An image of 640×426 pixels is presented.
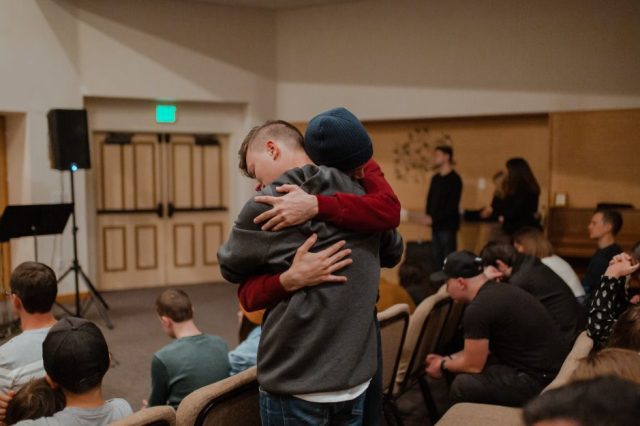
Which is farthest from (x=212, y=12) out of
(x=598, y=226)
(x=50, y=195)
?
(x=598, y=226)

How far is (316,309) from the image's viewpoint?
1.30 m

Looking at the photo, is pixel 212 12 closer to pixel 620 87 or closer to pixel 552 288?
pixel 620 87

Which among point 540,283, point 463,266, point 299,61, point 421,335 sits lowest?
point 421,335

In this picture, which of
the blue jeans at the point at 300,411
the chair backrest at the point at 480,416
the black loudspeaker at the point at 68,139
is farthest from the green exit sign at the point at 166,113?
the blue jeans at the point at 300,411

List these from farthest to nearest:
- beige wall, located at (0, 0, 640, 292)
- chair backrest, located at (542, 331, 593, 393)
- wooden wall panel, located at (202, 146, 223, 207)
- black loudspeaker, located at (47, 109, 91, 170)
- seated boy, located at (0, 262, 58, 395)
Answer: wooden wall panel, located at (202, 146, 223, 207) < beige wall, located at (0, 0, 640, 292) < black loudspeaker, located at (47, 109, 91, 170) < seated boy, located at (0, 262, 58, 395) < chair backrest, located at (542, 331, 593, 393)

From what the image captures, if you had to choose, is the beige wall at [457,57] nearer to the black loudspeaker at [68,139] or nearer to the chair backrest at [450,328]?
the black loudspeaker at [68,139]

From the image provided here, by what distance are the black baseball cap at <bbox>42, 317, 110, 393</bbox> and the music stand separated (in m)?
3.38

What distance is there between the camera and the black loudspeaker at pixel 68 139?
529 centimetres

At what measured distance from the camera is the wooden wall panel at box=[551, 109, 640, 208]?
18.0 ft

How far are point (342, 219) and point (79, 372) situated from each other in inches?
34.2

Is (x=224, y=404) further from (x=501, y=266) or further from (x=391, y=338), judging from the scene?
(x=501, y=266)

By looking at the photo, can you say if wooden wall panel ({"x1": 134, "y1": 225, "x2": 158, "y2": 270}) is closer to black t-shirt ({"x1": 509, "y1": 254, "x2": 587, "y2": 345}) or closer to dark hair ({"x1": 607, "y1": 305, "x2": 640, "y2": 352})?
black t-shirt ({"x1": 509, "y1": 254, "x2": 587, "y2": 345})

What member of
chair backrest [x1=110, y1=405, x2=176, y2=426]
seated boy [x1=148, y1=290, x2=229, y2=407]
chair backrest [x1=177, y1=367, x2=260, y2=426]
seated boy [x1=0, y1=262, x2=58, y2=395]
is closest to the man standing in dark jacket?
seated boy [x1=148, y1=290, x2=229, y2=407]

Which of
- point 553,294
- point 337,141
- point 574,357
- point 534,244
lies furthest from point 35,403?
point 534,244
